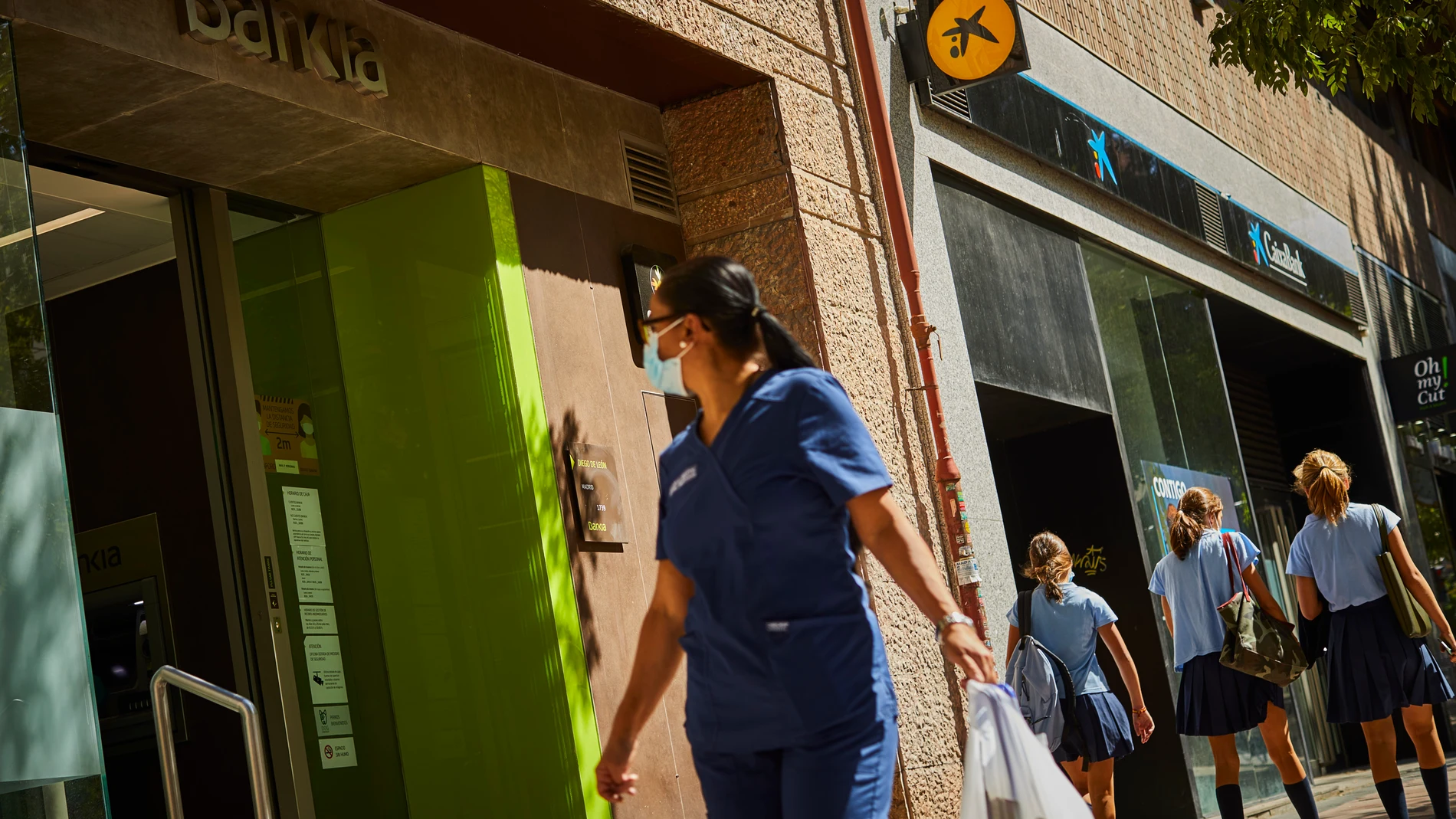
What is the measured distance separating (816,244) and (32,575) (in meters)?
4.30

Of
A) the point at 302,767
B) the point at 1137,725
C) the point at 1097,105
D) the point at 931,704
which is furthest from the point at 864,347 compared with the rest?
the point at 1097,105

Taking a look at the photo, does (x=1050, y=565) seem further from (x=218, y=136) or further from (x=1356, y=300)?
(x=1356, y=300)

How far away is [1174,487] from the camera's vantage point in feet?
37.8

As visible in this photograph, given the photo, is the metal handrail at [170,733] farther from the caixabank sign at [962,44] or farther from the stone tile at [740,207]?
the caixabank sign at [962,44]

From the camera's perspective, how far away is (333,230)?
6645mm

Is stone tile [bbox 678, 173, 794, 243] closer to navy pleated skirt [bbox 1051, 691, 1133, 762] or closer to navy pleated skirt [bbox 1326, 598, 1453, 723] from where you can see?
navy pleated skirt [bbox 1051, 691, 1133, 762]

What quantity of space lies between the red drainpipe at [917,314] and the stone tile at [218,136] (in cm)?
319

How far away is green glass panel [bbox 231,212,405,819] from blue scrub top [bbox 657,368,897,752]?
3301 millimetres

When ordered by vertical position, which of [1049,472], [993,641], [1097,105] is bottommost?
[993,641]

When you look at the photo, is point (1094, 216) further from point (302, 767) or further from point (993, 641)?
point (302, 767)

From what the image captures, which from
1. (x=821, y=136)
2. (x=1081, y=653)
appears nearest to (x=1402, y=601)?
(x=1081, y=653)

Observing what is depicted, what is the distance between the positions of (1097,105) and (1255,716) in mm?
5504

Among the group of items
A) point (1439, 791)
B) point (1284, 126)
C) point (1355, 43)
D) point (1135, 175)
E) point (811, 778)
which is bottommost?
point (1439, 791)

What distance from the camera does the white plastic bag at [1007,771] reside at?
3182 millimetres
